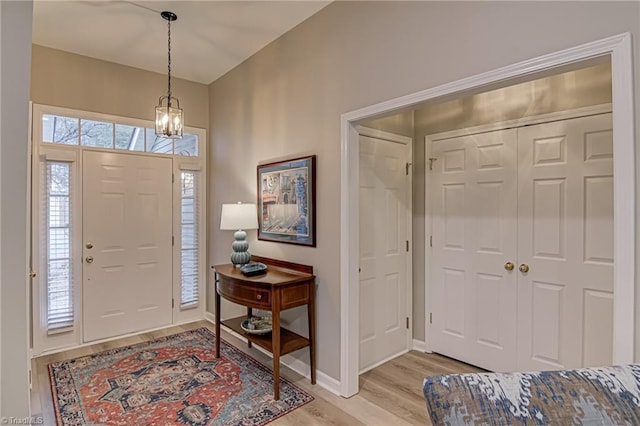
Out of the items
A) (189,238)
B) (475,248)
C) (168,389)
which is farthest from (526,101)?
(189,238)

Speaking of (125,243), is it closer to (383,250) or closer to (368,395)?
(383,250)

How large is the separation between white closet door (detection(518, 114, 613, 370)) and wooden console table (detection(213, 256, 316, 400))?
64.1 inches

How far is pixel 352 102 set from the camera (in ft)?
8.12

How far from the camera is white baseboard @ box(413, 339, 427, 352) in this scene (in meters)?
3.26

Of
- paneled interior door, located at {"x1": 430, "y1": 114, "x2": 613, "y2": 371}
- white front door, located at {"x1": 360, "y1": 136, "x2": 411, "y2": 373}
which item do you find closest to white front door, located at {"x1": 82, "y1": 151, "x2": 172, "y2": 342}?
white front door, located at {"x1": 360, "y1": 136, "x2": 411, "y2": 373}

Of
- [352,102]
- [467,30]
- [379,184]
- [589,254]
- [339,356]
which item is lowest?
[339,356]

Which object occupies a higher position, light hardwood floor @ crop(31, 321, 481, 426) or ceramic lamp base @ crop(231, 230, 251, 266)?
ceramic lamp base @ crop(231, 230, 251, 266)

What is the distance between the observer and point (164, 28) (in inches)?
117

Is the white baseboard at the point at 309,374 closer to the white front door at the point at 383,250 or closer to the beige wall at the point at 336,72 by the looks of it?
the beige wall at the point at 336,72

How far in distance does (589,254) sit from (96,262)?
14.1 ft

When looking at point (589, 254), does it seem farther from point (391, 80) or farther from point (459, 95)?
point (391, 80)

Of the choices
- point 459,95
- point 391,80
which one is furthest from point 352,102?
point 459,95

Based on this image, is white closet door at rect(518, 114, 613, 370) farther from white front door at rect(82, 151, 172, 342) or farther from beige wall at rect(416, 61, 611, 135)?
white front door at rect(82, 151, 172, 342)

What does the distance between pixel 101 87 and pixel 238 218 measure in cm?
211
